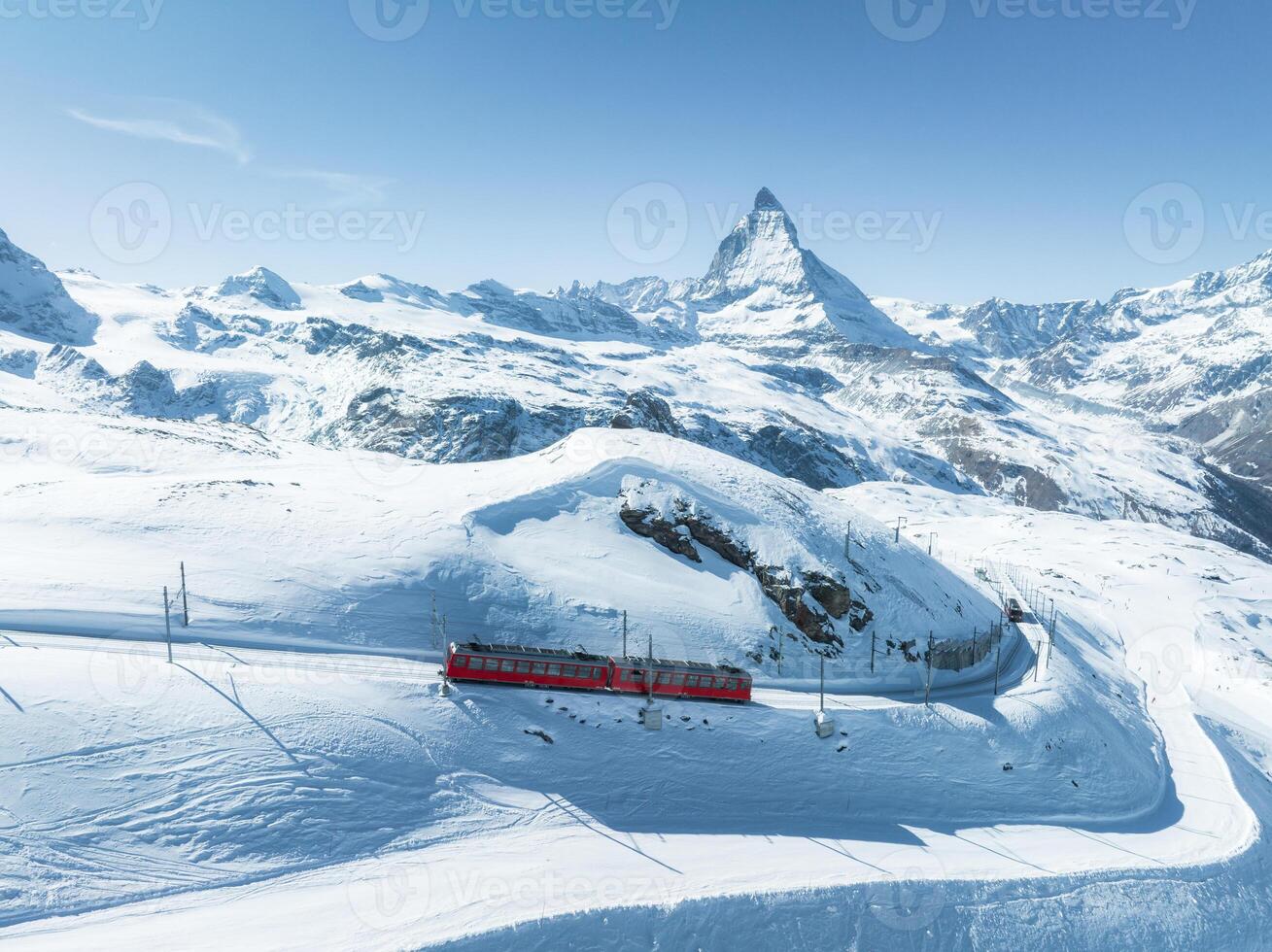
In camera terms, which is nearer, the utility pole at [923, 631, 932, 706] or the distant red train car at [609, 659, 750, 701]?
the distant red train car at [609, 659, 750, 701]

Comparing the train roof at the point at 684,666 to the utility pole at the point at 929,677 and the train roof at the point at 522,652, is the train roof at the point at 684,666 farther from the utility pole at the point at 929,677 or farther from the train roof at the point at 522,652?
the utility pole at the point at 929,677

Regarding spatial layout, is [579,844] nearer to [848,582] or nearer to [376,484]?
[848,582]

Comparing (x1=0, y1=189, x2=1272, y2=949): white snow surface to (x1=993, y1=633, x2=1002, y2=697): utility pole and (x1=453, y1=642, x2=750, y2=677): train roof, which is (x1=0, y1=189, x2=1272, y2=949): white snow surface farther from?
(x1=453, y1=642, x2=750, y2=677): train roof

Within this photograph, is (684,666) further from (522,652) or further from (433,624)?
(433,624)

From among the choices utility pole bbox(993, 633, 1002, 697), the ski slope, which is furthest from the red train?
utility pole bbox(993, 633, 1002, 697)

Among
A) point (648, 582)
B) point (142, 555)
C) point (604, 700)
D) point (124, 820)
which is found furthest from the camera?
point (648, 582)

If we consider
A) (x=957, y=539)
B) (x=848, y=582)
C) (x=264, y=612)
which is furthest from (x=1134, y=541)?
(x=264, y=612)
